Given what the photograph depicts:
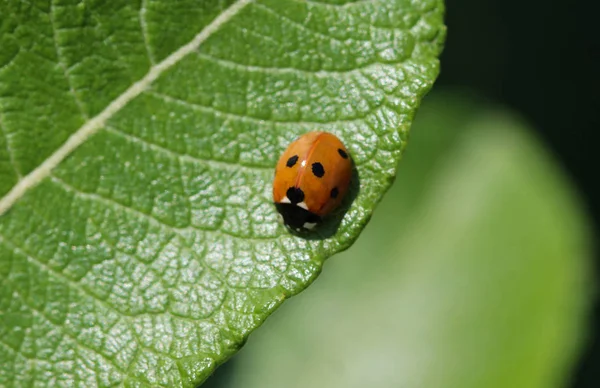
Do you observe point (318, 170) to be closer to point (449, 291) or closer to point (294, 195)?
point (294, 195)

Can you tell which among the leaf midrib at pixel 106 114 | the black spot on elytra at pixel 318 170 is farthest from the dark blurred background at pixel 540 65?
the leaf midrib at pixel 106 114

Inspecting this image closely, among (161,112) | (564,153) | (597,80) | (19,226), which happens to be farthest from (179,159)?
(597,80)

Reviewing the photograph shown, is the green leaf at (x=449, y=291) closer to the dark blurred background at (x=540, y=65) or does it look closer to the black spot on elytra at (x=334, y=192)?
the dark blurred background at (x=540, y=65)

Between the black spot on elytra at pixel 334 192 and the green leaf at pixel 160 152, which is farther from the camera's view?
the black spot on elytra at pixel 334 192

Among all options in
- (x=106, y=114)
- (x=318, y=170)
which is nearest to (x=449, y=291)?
(x=318, y=170)

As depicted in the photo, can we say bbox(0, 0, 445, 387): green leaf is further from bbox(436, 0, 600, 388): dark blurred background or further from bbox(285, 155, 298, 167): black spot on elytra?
bbox(436, 0, 600, 388): dark blurred background

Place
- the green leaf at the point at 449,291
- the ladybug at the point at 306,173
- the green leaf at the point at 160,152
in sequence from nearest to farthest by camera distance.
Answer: the green leaf at the point at 160,152 → the ladybug at the point at 306,173 → the green leaf at the point at 449,291

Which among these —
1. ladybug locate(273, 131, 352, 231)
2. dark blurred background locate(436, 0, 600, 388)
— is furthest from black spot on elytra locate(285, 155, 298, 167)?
dark blurred background locate(436, 0, 600, 388)

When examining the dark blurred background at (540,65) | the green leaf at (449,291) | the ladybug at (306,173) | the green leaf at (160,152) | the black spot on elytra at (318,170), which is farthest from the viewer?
the dark blurred background at (540,65)
